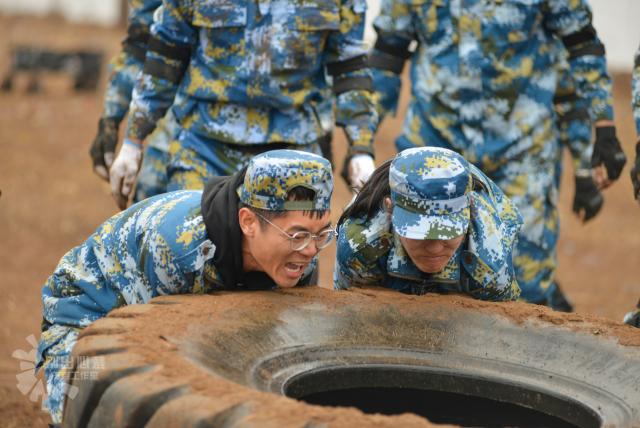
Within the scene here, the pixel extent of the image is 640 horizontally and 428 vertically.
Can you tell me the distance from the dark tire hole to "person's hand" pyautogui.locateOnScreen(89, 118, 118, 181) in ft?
7.85

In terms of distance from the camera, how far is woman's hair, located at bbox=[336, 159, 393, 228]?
4398mm

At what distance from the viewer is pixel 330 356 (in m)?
3.72

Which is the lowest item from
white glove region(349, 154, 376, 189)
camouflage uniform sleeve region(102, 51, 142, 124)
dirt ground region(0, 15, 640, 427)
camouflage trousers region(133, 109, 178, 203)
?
dirt ground region(0, 15, 640, 427)

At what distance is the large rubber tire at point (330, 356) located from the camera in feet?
9.68

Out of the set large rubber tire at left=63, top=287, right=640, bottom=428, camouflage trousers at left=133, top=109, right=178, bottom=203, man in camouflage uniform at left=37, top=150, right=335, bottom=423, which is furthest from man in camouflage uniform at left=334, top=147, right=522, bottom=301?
camouflage trousers at left=133, top=109, right=178, bottom=203

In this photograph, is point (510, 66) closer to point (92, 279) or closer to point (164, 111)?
point (164, 111)

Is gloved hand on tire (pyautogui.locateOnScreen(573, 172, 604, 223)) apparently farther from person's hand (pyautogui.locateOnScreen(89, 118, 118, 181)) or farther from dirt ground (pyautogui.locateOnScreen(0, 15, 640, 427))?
person's hand (pyautogui.locateOnScreen(89, 118, 118, 181))

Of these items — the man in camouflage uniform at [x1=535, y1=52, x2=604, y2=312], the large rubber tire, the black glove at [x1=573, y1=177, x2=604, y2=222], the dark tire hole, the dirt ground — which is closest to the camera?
the large rubber tire

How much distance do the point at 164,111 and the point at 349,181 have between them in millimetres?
837

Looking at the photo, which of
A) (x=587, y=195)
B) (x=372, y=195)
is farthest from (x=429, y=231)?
(x=587, y=195)

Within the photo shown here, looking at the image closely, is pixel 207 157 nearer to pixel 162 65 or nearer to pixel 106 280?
pixel 162 65

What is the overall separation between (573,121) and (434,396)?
8.94ft

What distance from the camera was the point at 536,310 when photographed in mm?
4016

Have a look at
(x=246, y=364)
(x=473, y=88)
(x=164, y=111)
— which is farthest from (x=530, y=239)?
(x=246, y=364)
